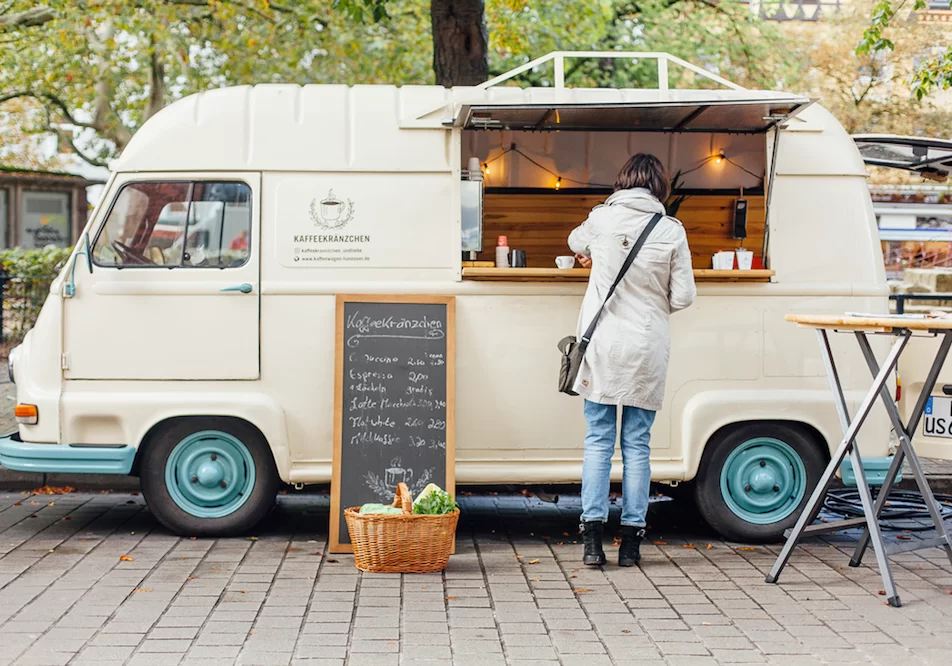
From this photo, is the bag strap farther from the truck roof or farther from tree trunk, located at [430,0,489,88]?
tree trunk, located at [430,0,489,88]

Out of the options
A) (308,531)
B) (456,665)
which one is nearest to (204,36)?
(308,531)

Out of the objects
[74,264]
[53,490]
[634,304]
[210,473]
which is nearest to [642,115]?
[634,304]

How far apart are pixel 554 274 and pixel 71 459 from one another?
9.34 feet

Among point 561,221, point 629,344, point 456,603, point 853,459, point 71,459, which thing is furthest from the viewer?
point 561,221

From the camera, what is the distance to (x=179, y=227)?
6.70 m

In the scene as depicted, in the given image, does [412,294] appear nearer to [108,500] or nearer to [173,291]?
[173,291]

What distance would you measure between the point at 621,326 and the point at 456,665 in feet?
7.49

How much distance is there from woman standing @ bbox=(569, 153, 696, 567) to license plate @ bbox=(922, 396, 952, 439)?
5.66 ft

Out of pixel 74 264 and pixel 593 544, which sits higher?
pixel 74 264

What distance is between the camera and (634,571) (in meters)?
6.13

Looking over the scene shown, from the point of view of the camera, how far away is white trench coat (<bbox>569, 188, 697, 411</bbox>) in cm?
611

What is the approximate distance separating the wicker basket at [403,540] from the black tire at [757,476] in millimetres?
1648

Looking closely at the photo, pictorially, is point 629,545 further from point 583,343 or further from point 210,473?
point 210,473

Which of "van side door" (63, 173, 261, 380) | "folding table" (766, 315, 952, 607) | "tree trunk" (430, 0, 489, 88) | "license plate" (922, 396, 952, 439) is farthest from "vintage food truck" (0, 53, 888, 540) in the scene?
"tree trunk" (430, 0, 489, 88)
